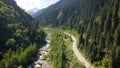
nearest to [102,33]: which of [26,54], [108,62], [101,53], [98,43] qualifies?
[98,43]

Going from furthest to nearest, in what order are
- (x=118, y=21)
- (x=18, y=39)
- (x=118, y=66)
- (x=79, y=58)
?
(x=18, y=39)
(x=118, y=21)
(x=79, y=58)
(x=118, y=66)

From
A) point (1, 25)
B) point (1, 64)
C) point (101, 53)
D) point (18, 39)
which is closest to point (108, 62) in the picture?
point (101, 53)

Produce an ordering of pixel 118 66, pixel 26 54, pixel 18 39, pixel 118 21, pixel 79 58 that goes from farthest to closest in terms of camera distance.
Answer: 1. pixel 18 39
2. pixel 118 21
3. pixel 79 58
4. pixel 26 54
5. pixel 118 66

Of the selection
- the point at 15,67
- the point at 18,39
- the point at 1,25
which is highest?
the point at 1,25

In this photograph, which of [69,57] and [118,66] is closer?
[118,66]

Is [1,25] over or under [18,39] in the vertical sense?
over

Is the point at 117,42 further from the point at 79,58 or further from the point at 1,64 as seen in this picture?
the point at 1,64

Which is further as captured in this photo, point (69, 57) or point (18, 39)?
point (18, 39)

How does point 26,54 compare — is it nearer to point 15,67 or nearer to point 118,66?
point 15,67

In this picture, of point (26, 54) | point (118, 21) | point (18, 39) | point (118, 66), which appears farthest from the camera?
point (18, 39)
